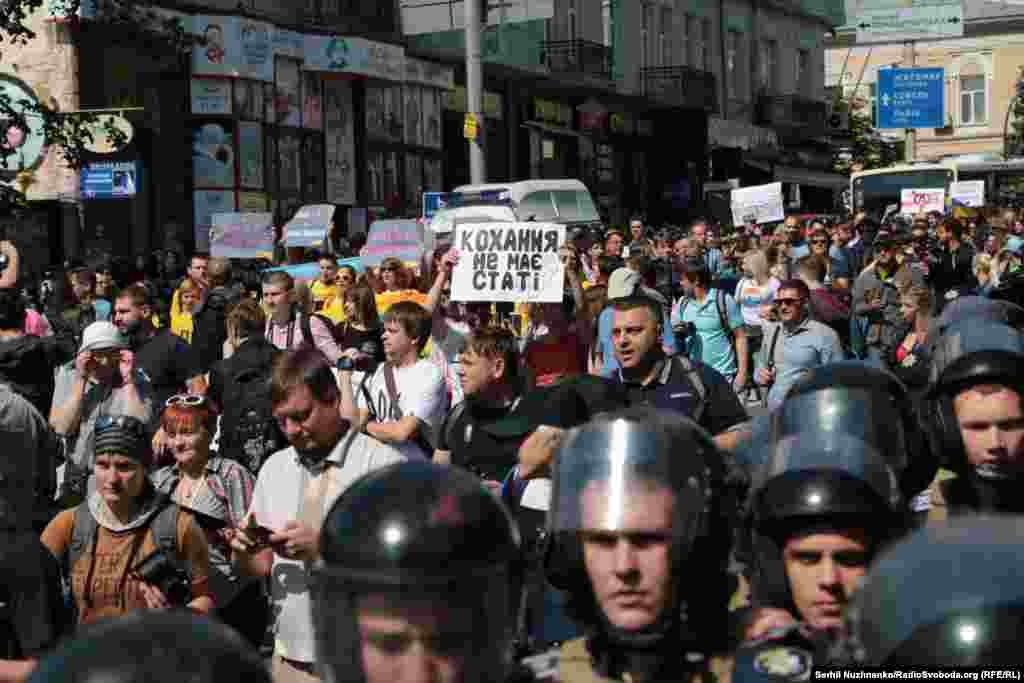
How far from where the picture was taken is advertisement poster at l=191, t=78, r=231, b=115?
26.7 m

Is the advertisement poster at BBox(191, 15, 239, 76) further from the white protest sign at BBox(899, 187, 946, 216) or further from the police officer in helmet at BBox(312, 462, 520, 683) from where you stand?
the police officer in helmet at BBox(312, 462, 520, 683)

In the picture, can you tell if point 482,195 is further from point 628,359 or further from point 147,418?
point 628,359

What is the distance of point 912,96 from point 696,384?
43.9 meters

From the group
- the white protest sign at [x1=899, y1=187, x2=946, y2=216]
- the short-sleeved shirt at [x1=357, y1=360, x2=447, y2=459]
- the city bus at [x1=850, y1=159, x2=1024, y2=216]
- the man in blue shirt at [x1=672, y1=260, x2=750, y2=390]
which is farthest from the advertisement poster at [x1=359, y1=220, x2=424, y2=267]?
the city bus at [x1=850, y1=159, x2=1024, y2=216]

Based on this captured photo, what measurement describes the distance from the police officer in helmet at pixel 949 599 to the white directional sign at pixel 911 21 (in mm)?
43688

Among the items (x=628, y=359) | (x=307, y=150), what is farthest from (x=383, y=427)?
(x=307, y=150)

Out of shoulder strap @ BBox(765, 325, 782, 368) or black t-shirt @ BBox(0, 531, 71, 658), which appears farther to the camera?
shoulder strap @ BBox(765, 325, 782, 368)

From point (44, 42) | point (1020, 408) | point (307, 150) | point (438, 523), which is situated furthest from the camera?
point (307, 150)

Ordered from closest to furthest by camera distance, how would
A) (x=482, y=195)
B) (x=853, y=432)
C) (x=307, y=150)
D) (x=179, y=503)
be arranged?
(x=853, y=432) < (x=179, y=503) < (x=482, y=195) < (x=307, y=150)

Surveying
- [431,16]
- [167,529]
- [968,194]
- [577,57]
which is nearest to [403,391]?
[167,529]

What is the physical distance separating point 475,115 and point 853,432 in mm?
17134

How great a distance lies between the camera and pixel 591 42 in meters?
40.1

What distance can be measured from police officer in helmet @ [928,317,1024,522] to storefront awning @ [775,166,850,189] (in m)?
46.3

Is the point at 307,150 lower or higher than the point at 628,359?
higher
